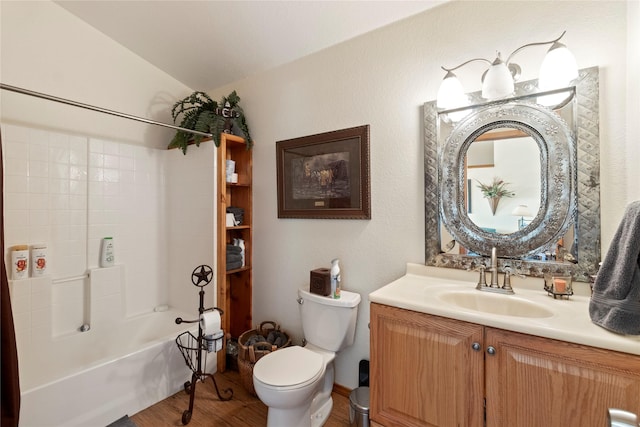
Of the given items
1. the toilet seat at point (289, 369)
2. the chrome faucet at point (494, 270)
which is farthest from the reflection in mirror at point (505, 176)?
the toilet seat at point (289, 369)

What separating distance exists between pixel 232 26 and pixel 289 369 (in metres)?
2.19

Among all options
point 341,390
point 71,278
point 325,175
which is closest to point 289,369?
point 341,390

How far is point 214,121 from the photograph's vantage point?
7.18 feet

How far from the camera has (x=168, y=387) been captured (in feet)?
6.35

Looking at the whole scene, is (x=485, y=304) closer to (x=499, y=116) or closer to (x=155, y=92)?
(x=499, y=116)

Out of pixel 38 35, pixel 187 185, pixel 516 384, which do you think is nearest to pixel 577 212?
pixel 516 384

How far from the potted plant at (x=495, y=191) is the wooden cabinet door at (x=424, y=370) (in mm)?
715

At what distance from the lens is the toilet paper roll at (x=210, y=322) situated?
175cm

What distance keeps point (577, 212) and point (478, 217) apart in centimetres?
39

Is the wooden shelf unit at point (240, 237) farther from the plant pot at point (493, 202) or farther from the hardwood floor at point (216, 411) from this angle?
the plant pot at point (493, 202)

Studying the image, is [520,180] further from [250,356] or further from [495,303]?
[250,356]

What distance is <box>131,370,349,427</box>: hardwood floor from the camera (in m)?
1.68

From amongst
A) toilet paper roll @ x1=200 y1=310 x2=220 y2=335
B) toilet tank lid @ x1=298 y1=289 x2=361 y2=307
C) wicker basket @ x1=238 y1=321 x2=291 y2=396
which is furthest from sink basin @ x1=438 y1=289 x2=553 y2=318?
toilet paper roll @ x1=200 y1=310 x2=220 y2=335

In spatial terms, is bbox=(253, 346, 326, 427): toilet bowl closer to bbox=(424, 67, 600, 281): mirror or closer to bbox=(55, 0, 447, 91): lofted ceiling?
bbox=(424, 67, 600, 281): mirror
